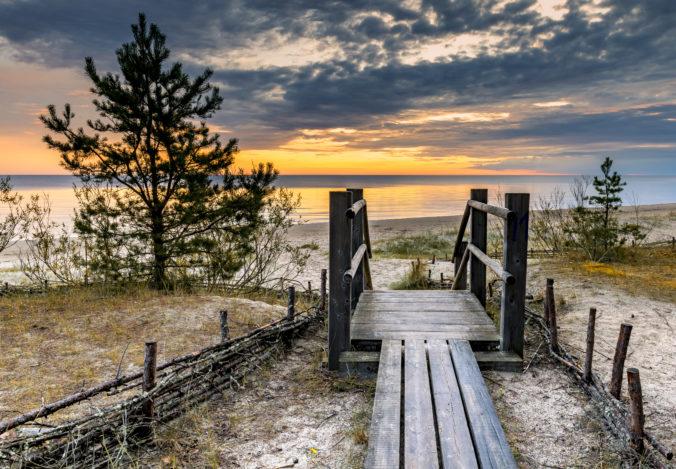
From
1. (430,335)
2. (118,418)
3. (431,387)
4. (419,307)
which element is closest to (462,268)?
(419,307)

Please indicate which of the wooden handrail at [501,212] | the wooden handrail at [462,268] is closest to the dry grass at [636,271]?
the wooden handrail at [462,268]

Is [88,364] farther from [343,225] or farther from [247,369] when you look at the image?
[343,225]

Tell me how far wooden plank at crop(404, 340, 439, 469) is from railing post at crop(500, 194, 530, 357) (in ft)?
3.07

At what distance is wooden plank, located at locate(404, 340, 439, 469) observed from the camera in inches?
96.1

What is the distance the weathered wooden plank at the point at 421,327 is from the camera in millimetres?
4621

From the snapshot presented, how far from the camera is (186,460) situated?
284 cm

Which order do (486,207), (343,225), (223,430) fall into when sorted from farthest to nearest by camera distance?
(486,207) → (343,225) → (223,430)

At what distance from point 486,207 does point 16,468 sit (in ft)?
16.1

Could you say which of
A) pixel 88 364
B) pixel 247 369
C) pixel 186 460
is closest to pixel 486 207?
pixel 247 369

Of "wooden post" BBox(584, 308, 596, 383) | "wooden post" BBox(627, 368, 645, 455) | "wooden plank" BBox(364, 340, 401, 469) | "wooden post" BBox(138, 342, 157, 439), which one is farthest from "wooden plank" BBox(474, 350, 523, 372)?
"wooden post" BBox(138, 342, 157, 439)

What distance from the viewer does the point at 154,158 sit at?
7.96m

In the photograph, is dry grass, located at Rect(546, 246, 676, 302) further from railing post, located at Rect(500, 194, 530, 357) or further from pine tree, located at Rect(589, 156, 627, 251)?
railing post, located at Rect(500, 194, 530, 357)

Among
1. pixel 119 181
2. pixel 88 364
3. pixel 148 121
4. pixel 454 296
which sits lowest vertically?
pixel 88 364

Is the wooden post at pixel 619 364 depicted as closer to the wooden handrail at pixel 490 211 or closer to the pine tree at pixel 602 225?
the wooden handrail at pixel 490 211
